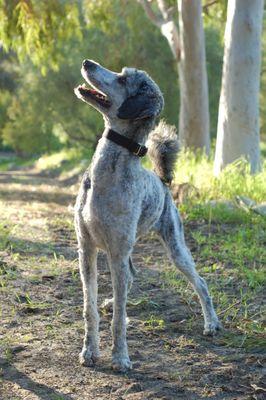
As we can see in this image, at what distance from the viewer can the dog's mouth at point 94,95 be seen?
12.6ft

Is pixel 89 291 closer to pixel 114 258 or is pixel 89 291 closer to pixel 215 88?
pixel 114 258

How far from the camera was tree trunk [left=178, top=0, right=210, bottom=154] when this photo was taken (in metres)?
12.4

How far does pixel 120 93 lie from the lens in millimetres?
3914

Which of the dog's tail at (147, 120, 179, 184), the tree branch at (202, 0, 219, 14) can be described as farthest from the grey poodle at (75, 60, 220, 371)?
the tree branch at (202, 0, 219, 14)

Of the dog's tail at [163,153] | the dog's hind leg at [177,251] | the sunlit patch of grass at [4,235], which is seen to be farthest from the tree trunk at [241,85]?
the dog's hind leg at [177,251]

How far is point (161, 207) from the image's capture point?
15.1 feet

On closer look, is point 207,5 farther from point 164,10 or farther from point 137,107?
point 137,107

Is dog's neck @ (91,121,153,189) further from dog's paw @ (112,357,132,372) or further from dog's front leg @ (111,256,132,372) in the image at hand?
dog's paw @ (112,357,132,372)

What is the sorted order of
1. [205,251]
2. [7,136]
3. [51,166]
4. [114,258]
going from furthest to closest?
[7,136] → [51,166] → [205,251] → [114,258]

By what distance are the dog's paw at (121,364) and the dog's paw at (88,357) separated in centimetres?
15

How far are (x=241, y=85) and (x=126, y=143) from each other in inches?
243

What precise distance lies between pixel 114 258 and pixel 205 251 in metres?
3.11

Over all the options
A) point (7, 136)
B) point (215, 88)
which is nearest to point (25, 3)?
point (215, 88)

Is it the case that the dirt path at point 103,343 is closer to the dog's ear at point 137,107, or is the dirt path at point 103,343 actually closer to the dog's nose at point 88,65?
the dog's ear at point 137,107
